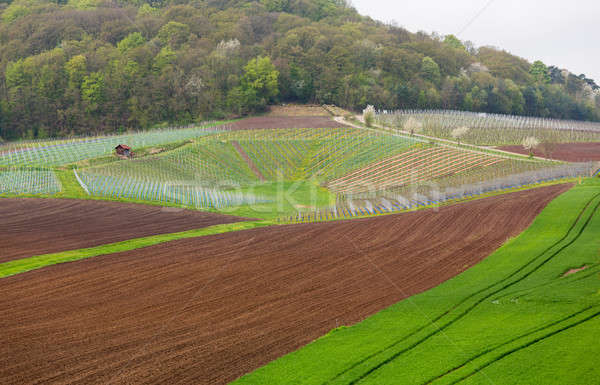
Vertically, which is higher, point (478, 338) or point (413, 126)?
point (413, 126)

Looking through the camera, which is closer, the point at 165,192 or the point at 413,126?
the point at 165,192

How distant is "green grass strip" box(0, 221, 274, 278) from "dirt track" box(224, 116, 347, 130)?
55.0 metres

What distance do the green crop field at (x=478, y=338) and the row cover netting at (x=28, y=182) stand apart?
40939 millimetres

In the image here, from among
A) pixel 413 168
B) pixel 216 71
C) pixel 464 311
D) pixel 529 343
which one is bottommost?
pixel 413 168

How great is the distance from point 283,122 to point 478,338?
8695cm

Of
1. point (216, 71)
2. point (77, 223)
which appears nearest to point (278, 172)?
point (77, 223)

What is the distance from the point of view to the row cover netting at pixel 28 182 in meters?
51.0

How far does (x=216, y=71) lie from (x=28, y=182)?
247ft

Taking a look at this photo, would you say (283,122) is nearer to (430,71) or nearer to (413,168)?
(413,168)

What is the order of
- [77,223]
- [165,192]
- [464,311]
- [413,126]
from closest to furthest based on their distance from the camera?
[464,311] → [77,223] → [165,192] → [413,126]

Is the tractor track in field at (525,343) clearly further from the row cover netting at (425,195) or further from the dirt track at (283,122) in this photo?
the dirt track at (283,122)

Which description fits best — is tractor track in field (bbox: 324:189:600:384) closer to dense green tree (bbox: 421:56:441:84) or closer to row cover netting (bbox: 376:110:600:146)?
row cover netting (bbox: 376:110:600:146)

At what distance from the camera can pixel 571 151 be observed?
77.4 m

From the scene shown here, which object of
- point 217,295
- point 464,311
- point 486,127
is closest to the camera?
point 464,311
